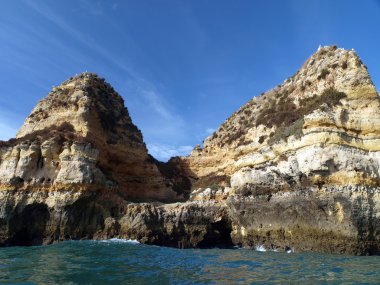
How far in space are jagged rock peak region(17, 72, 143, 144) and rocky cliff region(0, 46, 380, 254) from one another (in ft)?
0.51

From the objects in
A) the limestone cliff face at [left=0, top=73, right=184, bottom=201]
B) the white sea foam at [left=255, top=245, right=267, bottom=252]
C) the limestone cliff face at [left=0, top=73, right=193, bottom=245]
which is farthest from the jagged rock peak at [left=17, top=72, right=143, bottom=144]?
the white sea foam at [left=255, top=245, right=267, bottom=252]

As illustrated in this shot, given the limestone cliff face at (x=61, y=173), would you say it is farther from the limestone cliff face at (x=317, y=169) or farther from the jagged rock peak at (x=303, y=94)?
the jagged rock peak at (x=303, y=94)

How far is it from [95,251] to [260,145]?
64.0ft

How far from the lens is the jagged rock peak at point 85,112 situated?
38.8 metres

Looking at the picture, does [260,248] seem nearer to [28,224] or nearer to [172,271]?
[172,271]

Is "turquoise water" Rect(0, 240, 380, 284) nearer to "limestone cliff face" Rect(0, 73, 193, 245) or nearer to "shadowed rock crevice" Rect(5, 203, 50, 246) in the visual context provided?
"limestone cliff face" Rect(0, 73, 193, 245)

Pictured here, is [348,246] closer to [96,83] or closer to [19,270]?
[19,270]

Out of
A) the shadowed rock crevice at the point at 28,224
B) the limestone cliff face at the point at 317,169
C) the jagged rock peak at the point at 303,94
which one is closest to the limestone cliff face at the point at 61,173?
the shadowed rock crevice at the point at 28,224

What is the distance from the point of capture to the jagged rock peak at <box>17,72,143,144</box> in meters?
38.8

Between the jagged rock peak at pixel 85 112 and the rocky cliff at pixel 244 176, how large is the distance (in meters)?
0.16

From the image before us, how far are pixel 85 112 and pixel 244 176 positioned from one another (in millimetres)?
18247

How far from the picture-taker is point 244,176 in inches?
1282

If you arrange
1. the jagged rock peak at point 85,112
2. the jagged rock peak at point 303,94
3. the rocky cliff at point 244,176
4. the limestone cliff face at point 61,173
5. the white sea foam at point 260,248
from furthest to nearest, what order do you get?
the jagged rock peak at point 85,112
the limestone cliff face at point 61,173
the jagged rock peak at point 303,94
the white sea foam at point 260,248
the rocky cliff at point 244,176

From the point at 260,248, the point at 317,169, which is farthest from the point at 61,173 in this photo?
the point at 317,169
